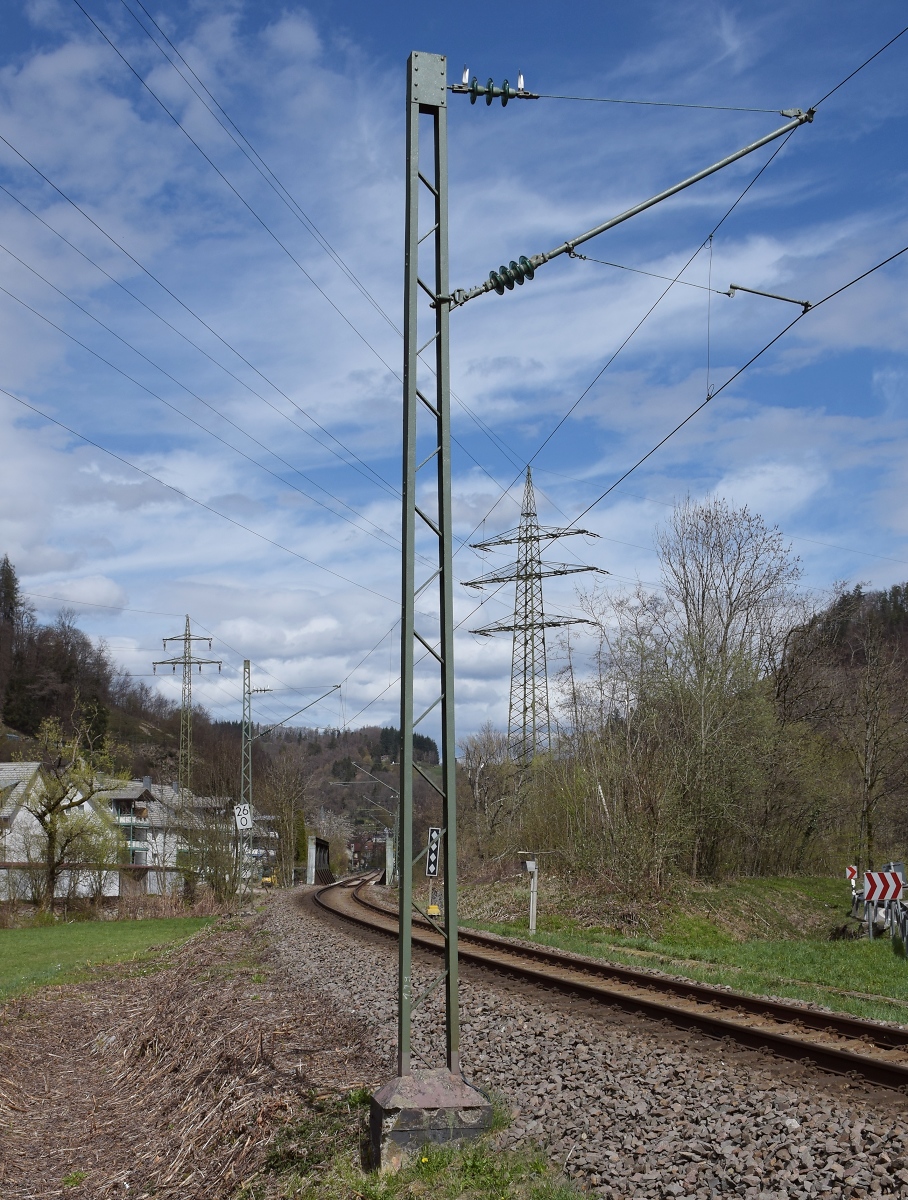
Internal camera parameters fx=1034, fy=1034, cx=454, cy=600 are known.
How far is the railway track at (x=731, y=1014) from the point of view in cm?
800

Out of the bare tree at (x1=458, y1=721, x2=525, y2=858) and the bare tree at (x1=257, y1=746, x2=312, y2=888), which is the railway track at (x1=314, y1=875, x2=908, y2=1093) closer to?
the bare tree at (x1=458, y1=721, x2=525, y2=858)

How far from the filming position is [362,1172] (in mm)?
6812

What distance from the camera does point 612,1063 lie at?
8250mm

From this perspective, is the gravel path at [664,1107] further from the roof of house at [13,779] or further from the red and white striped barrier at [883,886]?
the roof of house at [13,779]

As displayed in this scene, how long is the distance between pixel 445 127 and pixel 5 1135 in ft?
33.4

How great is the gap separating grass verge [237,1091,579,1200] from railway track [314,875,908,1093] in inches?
113

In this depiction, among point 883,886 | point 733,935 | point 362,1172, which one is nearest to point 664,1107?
point 362,1172

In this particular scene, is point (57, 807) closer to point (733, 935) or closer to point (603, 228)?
point (733, 935)

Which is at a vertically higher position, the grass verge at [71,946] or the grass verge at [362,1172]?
the grass verge at [362,1172]

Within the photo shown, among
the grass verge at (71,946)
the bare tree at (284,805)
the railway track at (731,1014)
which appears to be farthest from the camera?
the bare tree at (284,805)

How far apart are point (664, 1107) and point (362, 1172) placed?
6.71 ft

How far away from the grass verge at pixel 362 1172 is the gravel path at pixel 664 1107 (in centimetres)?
25

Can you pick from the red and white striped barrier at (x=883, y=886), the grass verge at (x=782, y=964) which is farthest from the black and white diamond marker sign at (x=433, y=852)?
the red and white striped barrier at (x=883, y=886)

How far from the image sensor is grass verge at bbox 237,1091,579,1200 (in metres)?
6.04
